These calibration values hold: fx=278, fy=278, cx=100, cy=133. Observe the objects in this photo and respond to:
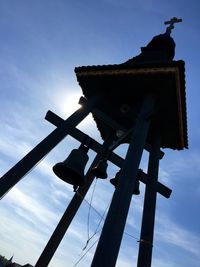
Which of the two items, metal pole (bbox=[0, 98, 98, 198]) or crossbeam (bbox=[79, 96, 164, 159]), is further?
crossbeam (bbox=[79, 96, 164, 159])

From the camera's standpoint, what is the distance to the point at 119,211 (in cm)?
430

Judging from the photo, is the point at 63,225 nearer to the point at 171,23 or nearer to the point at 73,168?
the point at 73,168

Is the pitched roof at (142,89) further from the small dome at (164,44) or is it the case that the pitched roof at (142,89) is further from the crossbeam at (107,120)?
Answer: the small dome at (164,44)

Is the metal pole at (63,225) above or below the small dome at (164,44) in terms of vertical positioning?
below

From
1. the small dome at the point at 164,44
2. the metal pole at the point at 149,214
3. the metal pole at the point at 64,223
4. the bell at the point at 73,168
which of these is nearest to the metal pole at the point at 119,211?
the metal pole at the point at 149,214

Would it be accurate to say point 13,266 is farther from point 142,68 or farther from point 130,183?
point 142,68

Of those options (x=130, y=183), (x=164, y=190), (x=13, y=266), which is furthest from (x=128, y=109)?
(x=13, y=266)

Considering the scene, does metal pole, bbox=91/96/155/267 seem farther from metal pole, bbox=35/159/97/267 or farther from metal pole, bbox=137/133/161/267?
metal pole, bbox=35/159/97/267

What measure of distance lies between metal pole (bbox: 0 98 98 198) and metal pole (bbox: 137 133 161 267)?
1953 mm

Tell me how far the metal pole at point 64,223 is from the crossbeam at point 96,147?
17.5 inches

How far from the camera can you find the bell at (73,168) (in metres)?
6.07

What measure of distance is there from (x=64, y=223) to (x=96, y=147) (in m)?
2.15

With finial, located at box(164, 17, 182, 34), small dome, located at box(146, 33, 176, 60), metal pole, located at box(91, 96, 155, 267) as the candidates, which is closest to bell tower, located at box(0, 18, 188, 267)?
metal pole, located at box(91, 96, 155, 267)

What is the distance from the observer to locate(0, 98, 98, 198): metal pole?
439 centimetres
